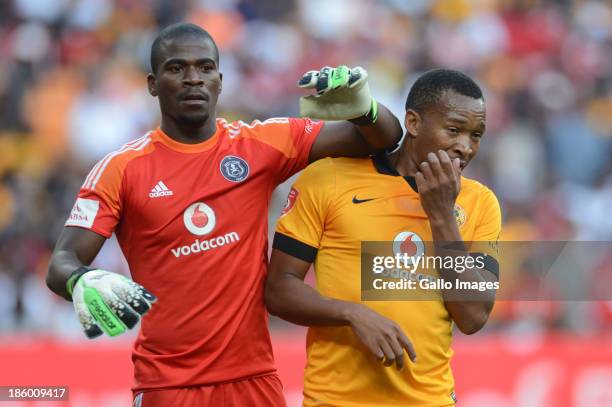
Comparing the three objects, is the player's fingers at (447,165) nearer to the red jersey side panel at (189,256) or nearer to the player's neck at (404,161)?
the player's neck at (404,161)

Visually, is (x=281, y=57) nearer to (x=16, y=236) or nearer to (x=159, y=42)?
(x=16, y=236)

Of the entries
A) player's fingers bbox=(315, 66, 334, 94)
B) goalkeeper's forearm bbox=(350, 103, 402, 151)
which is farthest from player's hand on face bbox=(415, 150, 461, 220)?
player's fingers bbox=(315, 66, 334, 94)

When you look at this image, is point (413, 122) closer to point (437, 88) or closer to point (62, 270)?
point (437, 88)

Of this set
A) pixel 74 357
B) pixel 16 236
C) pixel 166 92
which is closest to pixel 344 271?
pixel 166 92

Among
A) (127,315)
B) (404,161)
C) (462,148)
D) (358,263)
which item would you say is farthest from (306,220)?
(127,315)

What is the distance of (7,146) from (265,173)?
24.8 feet

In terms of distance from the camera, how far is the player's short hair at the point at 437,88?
506cm

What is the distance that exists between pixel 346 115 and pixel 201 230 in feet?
2.68

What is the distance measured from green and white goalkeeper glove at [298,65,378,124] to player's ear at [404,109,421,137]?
0.18 meters

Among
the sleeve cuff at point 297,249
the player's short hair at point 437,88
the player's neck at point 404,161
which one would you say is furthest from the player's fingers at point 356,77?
the sleeve cuff at point 297,249

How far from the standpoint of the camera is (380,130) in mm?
5094

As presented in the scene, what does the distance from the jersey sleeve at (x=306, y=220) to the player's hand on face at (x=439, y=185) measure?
0.42 m

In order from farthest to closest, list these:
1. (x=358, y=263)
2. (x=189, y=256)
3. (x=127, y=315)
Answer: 1. (x=189, y=256)
2. (x=358, y=263)
3. (x=127, y=315)

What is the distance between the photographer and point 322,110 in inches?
196
